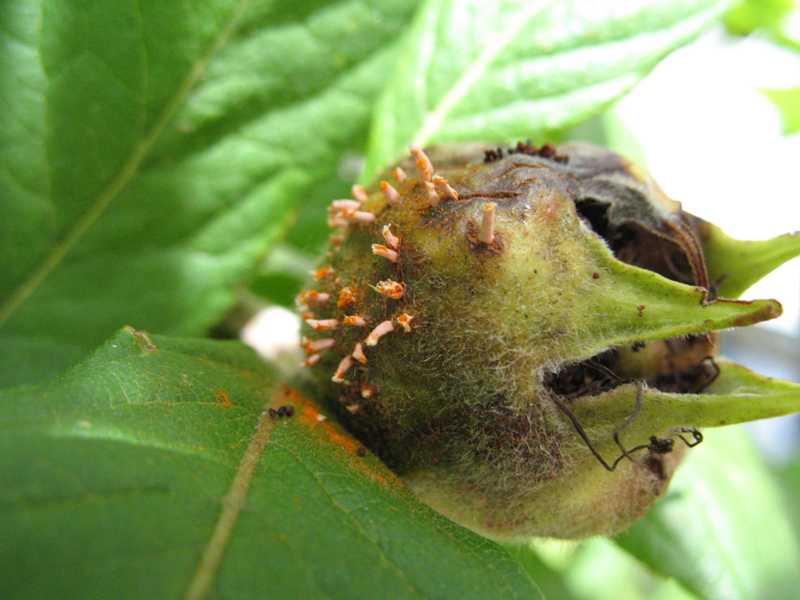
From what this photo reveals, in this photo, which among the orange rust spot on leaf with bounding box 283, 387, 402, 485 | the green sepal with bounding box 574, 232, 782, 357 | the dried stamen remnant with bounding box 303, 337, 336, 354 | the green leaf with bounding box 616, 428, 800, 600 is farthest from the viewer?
the green leaf with bounding box 616, 428, 800, 600

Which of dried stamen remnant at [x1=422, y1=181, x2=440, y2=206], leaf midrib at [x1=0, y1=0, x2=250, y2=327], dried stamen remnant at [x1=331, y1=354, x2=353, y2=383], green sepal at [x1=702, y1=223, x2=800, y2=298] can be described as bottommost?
green sepal at [x1=702, y1=223, x2=800, y2=298]

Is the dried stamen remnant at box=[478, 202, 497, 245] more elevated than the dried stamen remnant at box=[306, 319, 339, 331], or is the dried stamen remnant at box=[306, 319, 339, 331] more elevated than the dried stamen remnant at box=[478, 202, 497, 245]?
the dried stamen remnant at box=[306, 319, 339, 331]

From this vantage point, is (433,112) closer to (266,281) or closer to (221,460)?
(266,281)

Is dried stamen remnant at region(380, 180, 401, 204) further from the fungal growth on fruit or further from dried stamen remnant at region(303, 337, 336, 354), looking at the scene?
dried stamen remnant at region(303, 337, 336, 354)

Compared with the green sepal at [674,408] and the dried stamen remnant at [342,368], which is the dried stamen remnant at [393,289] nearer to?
the dried stamen remnant at [342,368]

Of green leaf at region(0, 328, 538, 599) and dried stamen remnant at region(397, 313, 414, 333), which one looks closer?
green leaf at region(0, 328, 538, 599)

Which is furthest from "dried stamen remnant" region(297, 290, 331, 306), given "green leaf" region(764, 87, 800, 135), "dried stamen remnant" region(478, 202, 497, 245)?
"green leaf" region(764, 87, 800, 135)

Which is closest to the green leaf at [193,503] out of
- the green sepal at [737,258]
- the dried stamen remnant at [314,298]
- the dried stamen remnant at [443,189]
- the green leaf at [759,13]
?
the dried stamen remnant at [314,298]

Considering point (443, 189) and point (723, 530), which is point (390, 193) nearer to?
point (443, 189)
